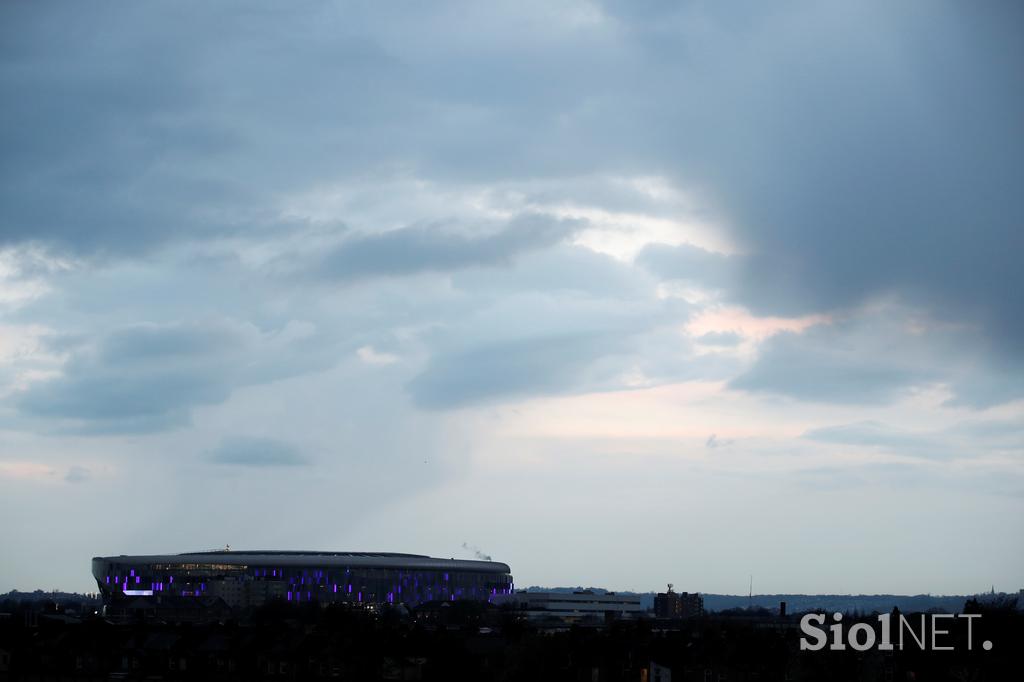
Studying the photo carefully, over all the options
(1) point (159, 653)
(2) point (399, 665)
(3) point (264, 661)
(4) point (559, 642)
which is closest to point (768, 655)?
(4) point (559, 642)

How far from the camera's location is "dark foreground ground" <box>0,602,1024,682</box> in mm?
131500

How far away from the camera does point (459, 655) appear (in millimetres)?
151250

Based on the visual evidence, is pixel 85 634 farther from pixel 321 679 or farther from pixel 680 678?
pixel 680 678

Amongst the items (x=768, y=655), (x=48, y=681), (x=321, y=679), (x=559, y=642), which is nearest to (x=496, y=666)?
(x=559, y=642)

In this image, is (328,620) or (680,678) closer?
(680,678)

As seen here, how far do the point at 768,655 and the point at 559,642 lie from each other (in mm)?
22090

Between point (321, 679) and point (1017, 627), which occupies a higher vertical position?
point (1017, 627)

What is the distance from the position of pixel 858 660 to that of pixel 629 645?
28.6 metres

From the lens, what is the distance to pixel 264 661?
6142 inches

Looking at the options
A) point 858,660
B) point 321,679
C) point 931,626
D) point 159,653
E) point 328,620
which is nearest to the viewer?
point 858,660

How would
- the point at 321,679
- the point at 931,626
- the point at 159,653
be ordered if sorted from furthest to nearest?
the point at 159,653 < the point at 321,679 < the point at 931,626

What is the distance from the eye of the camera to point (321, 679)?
149625mm

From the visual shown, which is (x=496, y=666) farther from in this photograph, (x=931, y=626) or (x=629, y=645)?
(x=931, y=626)

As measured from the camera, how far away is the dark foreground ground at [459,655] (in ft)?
431
